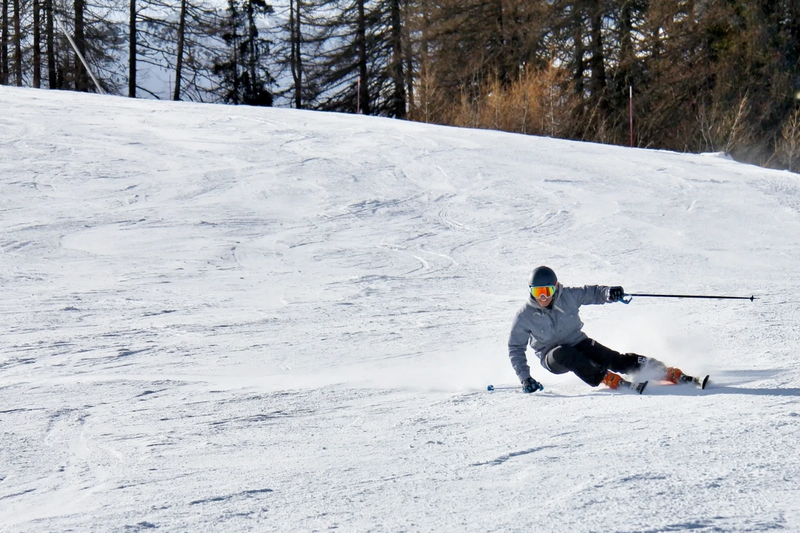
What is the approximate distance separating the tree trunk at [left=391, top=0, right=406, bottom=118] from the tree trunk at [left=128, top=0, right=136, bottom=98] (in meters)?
10.1

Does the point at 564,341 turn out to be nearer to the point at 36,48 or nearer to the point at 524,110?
the point at 524,110

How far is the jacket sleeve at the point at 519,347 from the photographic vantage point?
5.30 meters

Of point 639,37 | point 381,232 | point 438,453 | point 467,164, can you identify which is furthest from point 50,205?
point 639,37

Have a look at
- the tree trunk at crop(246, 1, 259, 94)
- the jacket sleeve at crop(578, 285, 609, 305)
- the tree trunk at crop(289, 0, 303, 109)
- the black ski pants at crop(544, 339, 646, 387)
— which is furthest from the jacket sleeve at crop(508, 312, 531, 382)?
the tree trunk at crop(246, 1, 259, 94)

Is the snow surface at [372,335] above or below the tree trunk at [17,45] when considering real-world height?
below

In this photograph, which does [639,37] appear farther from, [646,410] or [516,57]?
[646,410]

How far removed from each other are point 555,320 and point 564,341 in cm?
16

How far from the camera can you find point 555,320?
543 cm

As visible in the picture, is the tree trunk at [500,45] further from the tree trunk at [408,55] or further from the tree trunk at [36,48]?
the tree trunk at [36,48]

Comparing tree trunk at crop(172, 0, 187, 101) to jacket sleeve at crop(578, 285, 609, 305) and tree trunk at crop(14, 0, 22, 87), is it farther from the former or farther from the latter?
jacket sleeve at crop(578, 285, 609, 305)

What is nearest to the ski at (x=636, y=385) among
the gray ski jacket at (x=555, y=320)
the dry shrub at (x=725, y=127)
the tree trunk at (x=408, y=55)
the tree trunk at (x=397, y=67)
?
the gray ski jacket at (x=555, y=320)

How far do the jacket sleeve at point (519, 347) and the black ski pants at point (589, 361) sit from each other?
7.4 inches

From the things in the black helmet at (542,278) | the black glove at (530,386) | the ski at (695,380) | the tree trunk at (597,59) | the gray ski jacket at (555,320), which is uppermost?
the tree trunk at (597,59)

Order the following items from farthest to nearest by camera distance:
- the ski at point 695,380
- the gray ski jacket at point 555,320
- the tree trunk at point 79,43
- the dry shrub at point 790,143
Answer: the tree trunk at point 79,43
the dry shrub at point 790,143
the gray ski jacket at point 555,320
the ski at point 695,380
